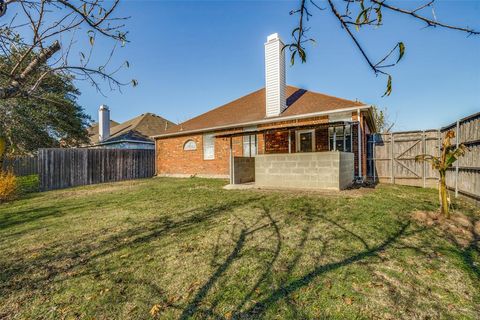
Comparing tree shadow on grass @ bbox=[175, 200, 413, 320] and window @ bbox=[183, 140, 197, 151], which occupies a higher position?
window @ bbox=[183, 140, 197, 151]

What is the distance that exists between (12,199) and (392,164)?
14.9 m

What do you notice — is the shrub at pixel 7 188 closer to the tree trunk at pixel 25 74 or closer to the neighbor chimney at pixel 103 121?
the tree trunk at pixel 25 74

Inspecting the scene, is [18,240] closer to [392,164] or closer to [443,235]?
[443,235]

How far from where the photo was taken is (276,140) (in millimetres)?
12414

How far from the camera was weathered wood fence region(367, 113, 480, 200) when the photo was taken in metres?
6.82

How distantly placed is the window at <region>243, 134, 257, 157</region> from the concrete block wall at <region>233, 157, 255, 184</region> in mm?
1756

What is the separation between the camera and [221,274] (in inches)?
109

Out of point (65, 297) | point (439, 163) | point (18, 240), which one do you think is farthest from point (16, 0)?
point (439, 163)

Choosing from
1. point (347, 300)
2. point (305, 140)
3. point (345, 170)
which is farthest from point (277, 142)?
point (347, 300)

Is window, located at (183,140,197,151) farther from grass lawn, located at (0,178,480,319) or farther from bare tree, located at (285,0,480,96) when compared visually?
bare tree, located at (285,0,480,96)

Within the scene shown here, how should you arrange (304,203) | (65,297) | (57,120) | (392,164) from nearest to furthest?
(65,297), (304,203), (392,164), (57,120)

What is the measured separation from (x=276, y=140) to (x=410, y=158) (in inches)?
228

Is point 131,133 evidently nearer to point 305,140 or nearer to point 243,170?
point 243,170

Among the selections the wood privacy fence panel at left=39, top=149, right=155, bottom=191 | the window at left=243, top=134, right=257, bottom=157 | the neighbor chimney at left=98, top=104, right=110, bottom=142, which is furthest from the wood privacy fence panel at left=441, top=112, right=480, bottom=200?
the neighbor chimney at left=98, top=104, right=110, bottom=142
